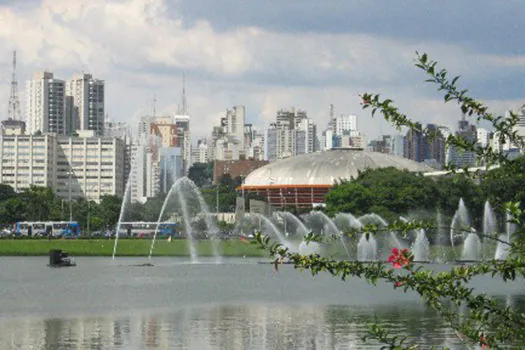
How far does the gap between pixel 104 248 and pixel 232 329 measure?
228 ft

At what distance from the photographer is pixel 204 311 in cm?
4575

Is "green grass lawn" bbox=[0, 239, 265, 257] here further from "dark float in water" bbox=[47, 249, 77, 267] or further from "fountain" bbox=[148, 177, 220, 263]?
"dark float in water" bbox=[47, 249, 77, 267]

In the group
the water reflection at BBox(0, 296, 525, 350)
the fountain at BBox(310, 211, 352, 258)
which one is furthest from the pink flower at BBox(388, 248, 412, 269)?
the fountain at BBox(310, 211, 352, 258)

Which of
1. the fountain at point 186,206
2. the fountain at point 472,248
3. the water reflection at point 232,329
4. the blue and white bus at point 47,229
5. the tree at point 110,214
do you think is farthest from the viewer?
the tree at point 110,214

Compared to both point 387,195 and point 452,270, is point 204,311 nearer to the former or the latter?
point 452,270

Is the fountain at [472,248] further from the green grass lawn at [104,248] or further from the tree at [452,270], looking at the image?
the tree at [452,270]

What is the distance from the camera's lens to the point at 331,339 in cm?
3531

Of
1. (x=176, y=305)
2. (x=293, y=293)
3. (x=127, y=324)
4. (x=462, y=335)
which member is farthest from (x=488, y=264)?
(x=293, y=293)

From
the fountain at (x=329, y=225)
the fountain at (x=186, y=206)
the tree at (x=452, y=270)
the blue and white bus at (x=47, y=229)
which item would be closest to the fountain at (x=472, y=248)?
the fountain at (x=329, y=225)

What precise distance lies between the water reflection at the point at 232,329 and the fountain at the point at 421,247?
47.2 m

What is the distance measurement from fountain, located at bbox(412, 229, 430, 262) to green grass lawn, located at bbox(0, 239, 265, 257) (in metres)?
12.3

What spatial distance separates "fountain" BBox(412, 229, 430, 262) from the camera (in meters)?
94.2

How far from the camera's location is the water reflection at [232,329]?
34.1 m

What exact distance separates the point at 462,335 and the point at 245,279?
53.4 metres
